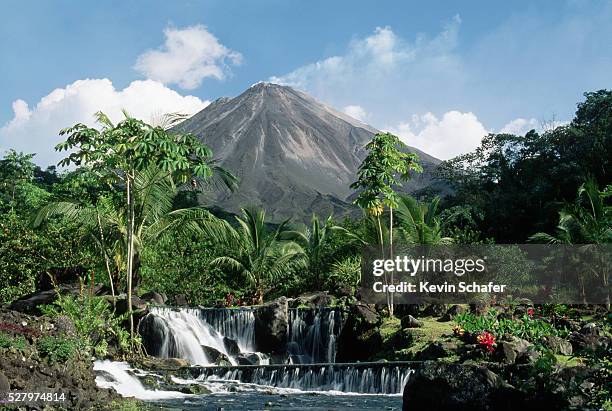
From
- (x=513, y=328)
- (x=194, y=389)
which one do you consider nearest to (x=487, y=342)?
(x=513, y=328)

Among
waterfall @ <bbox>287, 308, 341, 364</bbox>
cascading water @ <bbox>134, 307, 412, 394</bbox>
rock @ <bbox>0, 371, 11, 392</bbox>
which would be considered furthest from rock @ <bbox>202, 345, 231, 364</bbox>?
rock @ <bbox>0, 371, 11, 392</bbox>

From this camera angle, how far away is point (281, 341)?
60.1ft

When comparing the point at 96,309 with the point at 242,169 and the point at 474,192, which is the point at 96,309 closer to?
the point at 474,192

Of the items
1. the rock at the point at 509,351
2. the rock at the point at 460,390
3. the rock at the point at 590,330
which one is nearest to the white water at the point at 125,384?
the rock at the point at 460,390

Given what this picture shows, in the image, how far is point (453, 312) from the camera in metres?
17.2

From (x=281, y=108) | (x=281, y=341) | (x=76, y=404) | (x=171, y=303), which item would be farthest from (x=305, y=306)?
(x=281, y=108)

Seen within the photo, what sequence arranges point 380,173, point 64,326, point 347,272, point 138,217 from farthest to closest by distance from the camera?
point 347,272, point 380,173, point 138,217, point 64,326

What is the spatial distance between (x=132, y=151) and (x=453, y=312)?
9.23 m

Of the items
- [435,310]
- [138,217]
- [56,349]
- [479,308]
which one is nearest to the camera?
[56,349]

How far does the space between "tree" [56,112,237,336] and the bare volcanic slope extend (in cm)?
7855

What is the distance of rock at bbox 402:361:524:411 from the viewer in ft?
26.0

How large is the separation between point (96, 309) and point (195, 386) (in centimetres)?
243

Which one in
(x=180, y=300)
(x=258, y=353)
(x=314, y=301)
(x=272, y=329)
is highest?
(x=314, y=301)

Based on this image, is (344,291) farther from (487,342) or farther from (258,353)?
(487,342)
